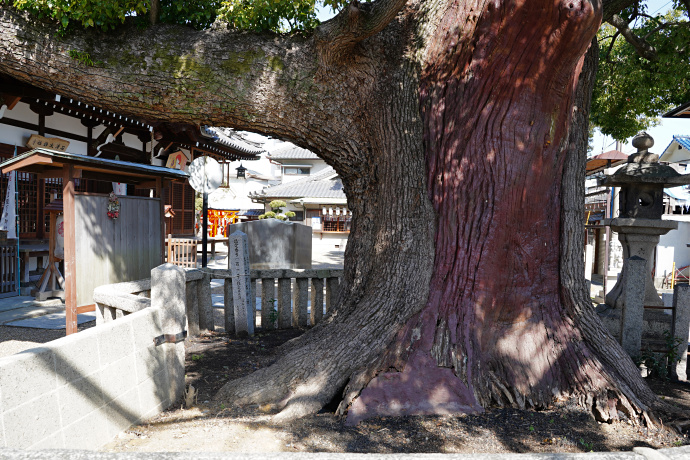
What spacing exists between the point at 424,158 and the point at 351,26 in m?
1.14

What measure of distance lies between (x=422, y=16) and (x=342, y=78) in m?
0.83

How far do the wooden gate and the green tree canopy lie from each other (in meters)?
10.5

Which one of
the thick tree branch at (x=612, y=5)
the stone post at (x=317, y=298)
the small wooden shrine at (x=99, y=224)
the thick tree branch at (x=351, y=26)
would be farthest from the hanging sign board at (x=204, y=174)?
the thick tree branch at (x=612, y=5)

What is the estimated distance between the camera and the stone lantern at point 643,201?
6.58 m

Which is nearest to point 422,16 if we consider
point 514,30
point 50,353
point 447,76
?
point 447,76

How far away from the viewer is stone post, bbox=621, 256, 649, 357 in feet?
15.6

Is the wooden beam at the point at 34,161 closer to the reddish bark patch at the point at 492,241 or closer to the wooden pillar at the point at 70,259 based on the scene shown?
the wooden pillar at the point at 70,259

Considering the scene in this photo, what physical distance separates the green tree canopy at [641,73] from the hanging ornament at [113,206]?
6578mm

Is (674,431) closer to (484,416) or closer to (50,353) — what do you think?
(484,416)

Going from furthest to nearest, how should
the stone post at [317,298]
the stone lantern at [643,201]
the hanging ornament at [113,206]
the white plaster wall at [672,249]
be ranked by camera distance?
the white plaster wall at [672,249] → the stone lantern at [643,201] → the stone post at [317,298] → the hanging ornament at [113,206]

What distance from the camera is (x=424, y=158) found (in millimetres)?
3652

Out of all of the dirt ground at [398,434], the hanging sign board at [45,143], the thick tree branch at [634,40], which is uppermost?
the thick tree branch at [634,40]

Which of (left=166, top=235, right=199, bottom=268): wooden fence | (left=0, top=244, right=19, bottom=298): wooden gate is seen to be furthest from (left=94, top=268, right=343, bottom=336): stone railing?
(left=166, top=235, right=199, bottom=268): wooden fence

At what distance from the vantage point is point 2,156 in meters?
8.84
